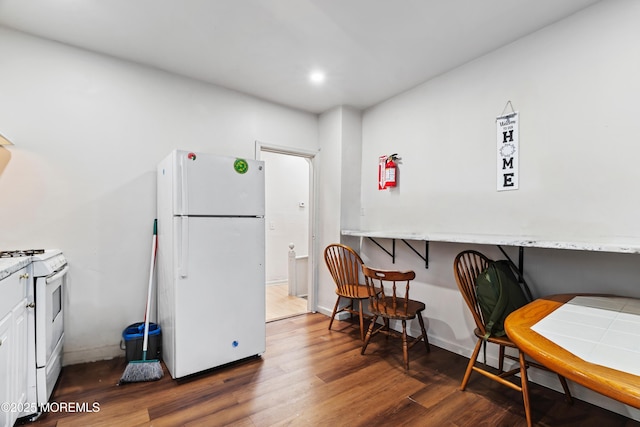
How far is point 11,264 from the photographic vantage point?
148cm

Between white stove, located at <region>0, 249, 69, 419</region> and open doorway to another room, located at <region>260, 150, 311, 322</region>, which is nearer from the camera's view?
white stove, located at <region>0, 249, 69, 419</region>

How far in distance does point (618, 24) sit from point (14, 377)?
398 centimetres

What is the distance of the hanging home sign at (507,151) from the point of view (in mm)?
2264

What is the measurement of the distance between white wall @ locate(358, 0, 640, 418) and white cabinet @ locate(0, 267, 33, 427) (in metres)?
2.90

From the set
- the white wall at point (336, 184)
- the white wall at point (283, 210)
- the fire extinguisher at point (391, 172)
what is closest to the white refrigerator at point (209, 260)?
the white wall at point (336, 184)

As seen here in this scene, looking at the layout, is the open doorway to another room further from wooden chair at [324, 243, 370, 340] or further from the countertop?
the countertop

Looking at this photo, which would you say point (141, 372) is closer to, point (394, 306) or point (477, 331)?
point (394, 306)

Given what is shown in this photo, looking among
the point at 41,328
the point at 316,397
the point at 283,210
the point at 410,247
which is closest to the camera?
the point at 41,328

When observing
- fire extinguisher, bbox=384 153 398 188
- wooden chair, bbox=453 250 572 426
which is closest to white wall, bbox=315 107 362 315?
fire extinguisher, bbox=384 153 398 188

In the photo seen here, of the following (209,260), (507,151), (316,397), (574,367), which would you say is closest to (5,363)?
(209,260)

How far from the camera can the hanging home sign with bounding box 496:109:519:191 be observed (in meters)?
2.26

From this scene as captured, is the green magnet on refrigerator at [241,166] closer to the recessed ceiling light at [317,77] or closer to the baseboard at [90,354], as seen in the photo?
the recessed ceiling light at [317,77]

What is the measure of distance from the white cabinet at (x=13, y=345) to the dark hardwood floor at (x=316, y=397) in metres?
0.29

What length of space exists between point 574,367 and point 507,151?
1.90 metres
